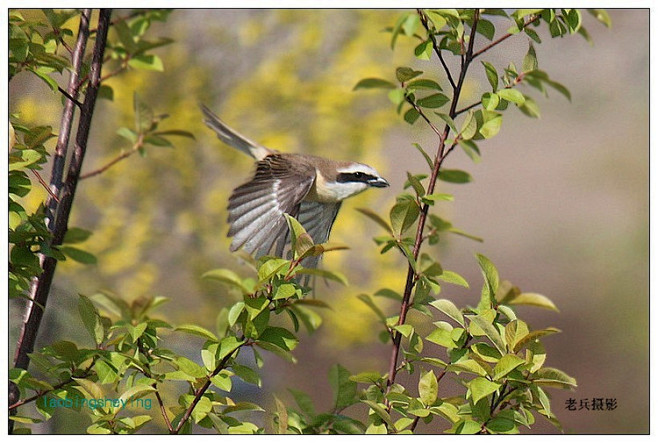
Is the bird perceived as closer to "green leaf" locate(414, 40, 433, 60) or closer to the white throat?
the white throat

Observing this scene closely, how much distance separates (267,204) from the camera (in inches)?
30.6

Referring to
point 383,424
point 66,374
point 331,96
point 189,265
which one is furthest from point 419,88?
point 189,265

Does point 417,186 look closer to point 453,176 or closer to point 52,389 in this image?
point 453,176

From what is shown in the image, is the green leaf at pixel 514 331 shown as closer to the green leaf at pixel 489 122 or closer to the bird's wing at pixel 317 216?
the green leaf at pixel 489 122

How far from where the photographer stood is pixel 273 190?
79 cm

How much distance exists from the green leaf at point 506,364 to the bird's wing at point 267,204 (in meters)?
0.28

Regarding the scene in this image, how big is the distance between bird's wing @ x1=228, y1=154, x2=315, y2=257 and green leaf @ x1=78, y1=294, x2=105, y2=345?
19 centimetres

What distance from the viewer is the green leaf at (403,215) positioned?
619 mm

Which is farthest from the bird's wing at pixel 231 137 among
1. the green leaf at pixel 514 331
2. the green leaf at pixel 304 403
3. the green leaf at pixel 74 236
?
the green leaf at pixel 514 331

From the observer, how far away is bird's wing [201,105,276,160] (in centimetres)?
99

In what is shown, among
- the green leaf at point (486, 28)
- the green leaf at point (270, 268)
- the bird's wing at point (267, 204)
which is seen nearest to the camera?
the green leaf at point (270, 268)

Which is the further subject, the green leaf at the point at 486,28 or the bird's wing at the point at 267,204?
the bird's wing at the point at 267,204

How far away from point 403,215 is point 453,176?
0.14 metres

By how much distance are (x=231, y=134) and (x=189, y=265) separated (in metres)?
0.83
